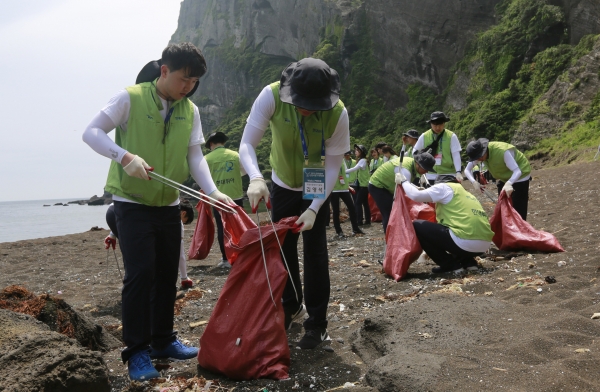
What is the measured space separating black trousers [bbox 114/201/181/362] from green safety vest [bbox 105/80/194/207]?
0.28 ft

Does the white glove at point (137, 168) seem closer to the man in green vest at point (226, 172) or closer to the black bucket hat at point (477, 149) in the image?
the man in green vest at point (226, 172)

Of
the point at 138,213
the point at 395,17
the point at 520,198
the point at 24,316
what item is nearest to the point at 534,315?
the point at 138,213

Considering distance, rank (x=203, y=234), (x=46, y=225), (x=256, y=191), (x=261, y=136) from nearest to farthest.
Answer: (x=256, y=191) → (x=261, y=136) → (x=203, y=234) → (x=46, y=225)

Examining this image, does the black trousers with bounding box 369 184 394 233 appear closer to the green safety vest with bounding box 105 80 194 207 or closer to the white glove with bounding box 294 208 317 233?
the white glove with bounding box 294 208 317 233

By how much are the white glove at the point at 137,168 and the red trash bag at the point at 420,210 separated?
12.6ft

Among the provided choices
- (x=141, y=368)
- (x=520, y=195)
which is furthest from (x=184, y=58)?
(x=520, y=195)

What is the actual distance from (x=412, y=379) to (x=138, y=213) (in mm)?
1702

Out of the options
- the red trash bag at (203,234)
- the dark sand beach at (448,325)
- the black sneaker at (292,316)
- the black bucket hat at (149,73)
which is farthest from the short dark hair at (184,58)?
the red trash bag at (203,234)

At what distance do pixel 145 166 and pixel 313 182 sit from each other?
1.05 metres

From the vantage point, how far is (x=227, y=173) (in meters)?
7.28

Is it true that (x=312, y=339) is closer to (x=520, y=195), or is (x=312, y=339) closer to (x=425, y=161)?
(x=425, y=161)

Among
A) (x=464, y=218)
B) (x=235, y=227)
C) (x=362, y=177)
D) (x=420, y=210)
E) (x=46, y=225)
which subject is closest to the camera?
(x=235, y=227)

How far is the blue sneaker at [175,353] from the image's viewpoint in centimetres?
334

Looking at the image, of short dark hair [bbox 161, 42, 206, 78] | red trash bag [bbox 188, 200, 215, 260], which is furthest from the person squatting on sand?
short dark hair [bbox 161, 42, 206, 78]
